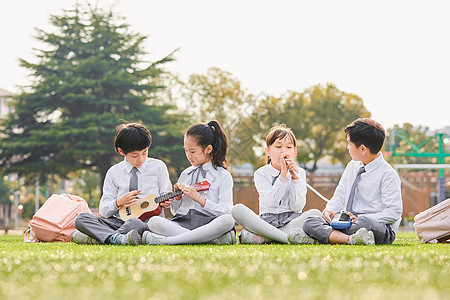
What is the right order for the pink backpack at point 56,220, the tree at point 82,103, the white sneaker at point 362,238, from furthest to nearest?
the tree at point 82,103 < the pink backpack at point 56,220 < the white sneaker at point 362,238

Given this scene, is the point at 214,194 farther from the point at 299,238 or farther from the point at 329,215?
the point at 329,215

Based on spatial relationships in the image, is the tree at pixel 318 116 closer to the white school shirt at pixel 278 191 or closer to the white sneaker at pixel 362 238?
the white school shirt at pixel 278 191

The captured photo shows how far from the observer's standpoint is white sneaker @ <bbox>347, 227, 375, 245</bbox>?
519 cm

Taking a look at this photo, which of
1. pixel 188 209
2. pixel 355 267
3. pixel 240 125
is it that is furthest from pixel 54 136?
pixel 355 267

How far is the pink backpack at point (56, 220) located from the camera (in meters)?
7.07

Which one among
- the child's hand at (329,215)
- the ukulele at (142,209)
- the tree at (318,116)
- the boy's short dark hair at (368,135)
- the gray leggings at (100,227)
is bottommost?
the gray leggings at (100,227)

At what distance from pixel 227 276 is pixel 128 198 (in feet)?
11.2

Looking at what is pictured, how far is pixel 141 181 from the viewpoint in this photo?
633cm

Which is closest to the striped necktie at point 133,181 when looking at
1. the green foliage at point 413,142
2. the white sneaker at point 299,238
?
the white sneaker at point 299,238

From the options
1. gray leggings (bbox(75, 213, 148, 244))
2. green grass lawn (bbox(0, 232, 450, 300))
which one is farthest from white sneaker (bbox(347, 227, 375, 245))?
gray leggings (bbox(75, 213, 148, 244))

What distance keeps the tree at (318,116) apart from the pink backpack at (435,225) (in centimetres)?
2170

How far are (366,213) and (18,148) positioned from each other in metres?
19.4

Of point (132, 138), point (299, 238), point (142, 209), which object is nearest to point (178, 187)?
point (142, 209)

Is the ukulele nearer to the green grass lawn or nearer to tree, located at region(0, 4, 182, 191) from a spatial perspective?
the green grass lawn
